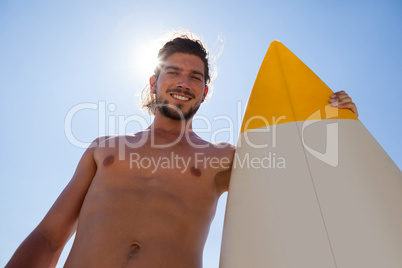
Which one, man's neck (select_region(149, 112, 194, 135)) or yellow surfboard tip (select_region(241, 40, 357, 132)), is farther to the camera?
man's neck (select_region(149, 112, 194, 135))

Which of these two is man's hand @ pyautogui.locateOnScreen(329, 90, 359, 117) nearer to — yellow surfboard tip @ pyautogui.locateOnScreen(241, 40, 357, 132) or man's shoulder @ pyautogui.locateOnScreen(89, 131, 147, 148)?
yellow surfboard tip @ pyautogui.locateOnScreen(241, 40, 357, 132)

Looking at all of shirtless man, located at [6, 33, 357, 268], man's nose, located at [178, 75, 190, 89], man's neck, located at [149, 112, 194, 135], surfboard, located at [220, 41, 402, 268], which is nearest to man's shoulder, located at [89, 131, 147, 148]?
shirtless man, located at [6, 33, 357, 268]

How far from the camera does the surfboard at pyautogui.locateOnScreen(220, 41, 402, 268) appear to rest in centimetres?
134

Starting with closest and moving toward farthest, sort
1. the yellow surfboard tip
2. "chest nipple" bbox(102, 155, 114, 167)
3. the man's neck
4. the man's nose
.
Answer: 1. "chest nipple" bbox(102, 155, 114, 167)
2. the yellow surfboard tip
3. the man's nose
4. the man's neck

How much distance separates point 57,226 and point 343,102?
191 centimetres

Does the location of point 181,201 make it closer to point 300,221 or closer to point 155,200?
point 155,200

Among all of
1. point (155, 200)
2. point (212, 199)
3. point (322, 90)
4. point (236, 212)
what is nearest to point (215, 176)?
point (212, 199)

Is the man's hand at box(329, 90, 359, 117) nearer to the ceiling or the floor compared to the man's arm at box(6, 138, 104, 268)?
nearer to the ceiling

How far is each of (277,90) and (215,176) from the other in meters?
0.77

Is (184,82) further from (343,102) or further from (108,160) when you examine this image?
(343,102)

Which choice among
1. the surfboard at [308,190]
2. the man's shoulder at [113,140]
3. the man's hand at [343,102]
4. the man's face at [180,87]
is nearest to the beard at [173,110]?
the man's face at [180,87]

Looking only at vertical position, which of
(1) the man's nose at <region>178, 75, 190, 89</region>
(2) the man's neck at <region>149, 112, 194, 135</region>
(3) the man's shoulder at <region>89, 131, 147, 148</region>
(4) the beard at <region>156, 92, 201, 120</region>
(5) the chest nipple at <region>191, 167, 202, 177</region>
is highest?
(1) the man's nose at <region>178, 75, 190, 89</region>

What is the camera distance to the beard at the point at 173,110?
7.10 ft

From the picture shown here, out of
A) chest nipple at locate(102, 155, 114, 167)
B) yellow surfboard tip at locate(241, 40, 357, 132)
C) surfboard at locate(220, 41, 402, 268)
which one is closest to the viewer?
surfboard at locate(220, 41, 402, 268)
